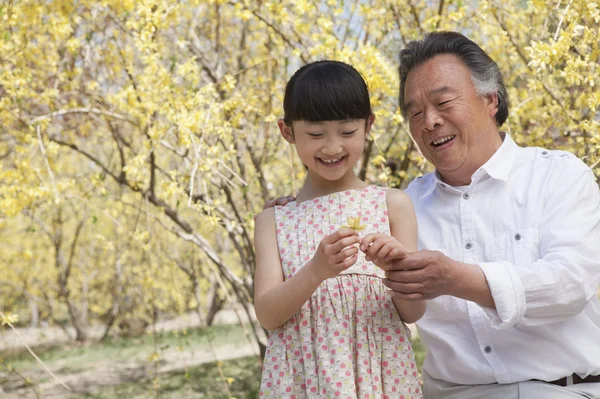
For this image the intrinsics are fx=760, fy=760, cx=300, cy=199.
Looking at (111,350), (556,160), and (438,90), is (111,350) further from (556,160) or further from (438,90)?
(556,160)

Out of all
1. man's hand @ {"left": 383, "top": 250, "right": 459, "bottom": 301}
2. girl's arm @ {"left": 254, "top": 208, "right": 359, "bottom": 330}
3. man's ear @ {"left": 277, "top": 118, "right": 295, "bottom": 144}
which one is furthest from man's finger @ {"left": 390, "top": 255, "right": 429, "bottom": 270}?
man's ear @ {"left": 277, "top": 118, "right": 295, "bottom": 144}

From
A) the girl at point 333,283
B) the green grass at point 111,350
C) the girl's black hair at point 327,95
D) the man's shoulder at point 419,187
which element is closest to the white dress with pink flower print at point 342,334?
the girl at point 333,283

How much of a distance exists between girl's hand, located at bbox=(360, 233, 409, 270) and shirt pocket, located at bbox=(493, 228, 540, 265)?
54 cm

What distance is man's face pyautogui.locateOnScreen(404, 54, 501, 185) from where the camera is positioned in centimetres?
230

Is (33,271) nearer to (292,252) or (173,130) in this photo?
(173,130)

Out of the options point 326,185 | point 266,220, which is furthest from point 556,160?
point 266,220

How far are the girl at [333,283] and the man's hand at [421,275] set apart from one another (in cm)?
5

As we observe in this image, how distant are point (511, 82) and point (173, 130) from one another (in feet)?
7.53

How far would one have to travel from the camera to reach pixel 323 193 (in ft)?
6.71

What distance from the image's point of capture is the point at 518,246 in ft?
7.14

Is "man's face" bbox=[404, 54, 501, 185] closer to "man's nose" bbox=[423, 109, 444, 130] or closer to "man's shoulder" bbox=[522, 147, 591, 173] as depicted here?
"man's nose" bbox=[423, 109, 444, 130]

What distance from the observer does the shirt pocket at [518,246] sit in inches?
84.4

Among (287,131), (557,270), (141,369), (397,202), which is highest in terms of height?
(287,131)

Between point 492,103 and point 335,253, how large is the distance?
99cm
